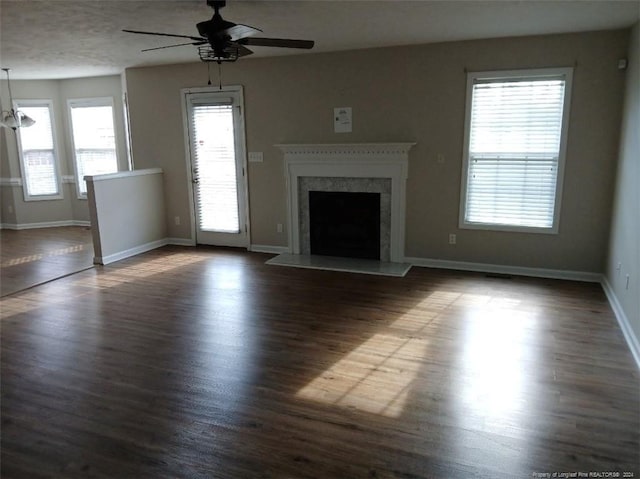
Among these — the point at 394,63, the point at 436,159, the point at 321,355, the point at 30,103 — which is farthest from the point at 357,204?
the point at 30,103

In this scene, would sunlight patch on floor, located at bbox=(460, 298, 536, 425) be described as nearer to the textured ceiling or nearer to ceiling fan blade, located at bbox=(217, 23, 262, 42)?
the textured ceiling

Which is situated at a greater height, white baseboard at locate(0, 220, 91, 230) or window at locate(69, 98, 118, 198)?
window at locate(69, 98, 118, 198)

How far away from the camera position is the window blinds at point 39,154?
820cm

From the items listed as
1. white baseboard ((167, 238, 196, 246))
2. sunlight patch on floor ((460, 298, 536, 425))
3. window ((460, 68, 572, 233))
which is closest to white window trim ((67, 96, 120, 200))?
white baseboard ((167, 238, 196, 246))

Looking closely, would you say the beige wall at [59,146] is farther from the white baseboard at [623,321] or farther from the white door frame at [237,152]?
the white baseboard at [623,321]

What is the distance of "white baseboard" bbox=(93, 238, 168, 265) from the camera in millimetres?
5895

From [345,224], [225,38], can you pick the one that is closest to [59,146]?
[345,224]

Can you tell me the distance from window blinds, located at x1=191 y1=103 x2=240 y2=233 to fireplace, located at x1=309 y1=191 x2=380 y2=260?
1.22 metres

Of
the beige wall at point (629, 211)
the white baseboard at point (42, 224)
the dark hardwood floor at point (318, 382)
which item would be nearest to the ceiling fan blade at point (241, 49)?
the dark hardwood floor at point (318, 382)

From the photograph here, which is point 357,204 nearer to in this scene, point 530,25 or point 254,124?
point 254,124

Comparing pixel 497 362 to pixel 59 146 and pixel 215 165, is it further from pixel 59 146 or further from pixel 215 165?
pixel 59 146

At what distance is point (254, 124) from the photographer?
611cm

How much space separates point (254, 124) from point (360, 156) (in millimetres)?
1552

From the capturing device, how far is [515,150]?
5016mm
